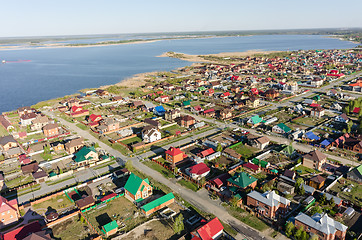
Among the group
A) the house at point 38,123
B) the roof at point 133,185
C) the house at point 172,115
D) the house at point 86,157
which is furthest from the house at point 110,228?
the house at point 38,123

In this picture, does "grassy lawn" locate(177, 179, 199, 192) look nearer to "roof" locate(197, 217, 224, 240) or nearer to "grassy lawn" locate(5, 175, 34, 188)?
"roof" locate(197, 217, 224, 240)

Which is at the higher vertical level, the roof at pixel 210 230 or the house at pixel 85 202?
the roof at pixel 210 230

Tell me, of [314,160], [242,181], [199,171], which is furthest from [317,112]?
[199,171]

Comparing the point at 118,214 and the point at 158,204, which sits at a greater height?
the point at 158,204

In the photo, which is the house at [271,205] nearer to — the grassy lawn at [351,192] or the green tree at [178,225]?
the grassy lawn at [351,192]

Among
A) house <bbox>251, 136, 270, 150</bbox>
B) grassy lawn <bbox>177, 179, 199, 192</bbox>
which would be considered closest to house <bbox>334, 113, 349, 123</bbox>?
house <bbox>251, 136, 270, 150</bbox>

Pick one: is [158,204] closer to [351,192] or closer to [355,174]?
[351,192]
